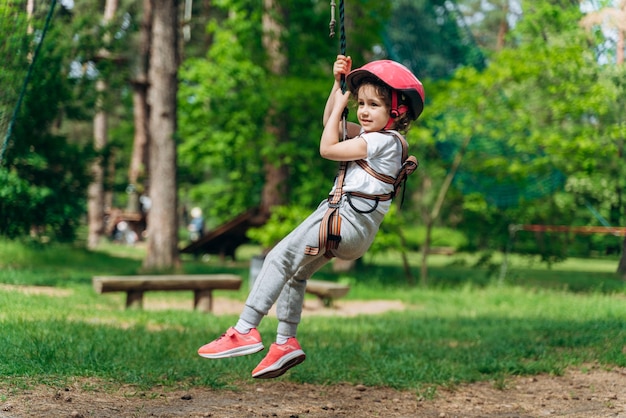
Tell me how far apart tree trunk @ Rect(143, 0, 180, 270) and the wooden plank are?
5.27 meters

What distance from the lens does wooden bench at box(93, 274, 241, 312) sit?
10.7 metres

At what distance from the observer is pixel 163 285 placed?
11.3 meters

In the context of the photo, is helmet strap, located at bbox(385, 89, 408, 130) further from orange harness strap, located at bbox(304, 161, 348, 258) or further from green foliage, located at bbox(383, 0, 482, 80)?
green foliage, located at bbox(383, 0, 482, 80)

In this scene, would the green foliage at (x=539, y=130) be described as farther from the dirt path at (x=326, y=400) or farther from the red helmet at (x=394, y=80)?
the red helmet at (x=394, y=80)

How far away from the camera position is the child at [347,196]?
4375mm

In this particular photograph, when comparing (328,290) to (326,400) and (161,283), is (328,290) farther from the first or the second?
(326,400)

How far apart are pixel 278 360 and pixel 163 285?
706 cm

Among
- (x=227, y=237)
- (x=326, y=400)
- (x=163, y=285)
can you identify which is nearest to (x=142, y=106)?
(x=227, y=237)

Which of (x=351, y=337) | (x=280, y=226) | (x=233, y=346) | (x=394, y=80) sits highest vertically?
(x=394, y=80)

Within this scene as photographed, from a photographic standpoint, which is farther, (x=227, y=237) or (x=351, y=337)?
(x=227, y=237)

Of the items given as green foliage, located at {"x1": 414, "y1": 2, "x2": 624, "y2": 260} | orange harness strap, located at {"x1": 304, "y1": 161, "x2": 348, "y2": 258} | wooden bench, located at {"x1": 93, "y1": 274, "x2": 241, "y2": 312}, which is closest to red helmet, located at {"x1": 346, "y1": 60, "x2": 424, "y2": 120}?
orange harness strap, located at {"x1": 304, "y1": 161, "x2": 348, "y2": 258}

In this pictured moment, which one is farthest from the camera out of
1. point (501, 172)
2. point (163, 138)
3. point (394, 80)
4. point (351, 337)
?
point (163, 138)

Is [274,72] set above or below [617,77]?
above

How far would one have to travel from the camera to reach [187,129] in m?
19.3
